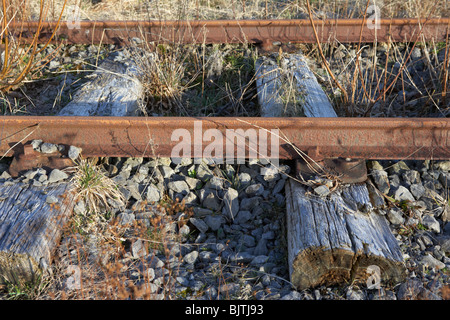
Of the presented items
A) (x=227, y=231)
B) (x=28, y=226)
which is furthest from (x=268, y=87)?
(x=28, y=226)

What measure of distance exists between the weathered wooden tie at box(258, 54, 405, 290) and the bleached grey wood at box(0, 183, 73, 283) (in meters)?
1.36

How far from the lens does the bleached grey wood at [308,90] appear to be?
368 cm

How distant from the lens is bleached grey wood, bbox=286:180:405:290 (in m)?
2.42

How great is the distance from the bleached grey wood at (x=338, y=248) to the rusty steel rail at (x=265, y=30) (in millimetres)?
2768

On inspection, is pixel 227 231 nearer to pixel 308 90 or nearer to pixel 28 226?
pixel 28 226

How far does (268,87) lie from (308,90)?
1.17 ft

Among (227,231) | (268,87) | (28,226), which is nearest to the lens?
(28,226)

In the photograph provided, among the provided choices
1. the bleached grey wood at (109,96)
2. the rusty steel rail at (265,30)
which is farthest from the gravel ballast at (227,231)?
the rusty steel rail at (265,30)

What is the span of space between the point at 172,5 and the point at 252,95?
2707 millimetres

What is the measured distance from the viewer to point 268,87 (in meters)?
4.07

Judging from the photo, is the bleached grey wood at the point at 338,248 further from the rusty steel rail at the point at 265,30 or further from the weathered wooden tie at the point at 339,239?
the rusty steel rail at the point at 265,30

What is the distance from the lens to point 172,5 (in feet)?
20.7

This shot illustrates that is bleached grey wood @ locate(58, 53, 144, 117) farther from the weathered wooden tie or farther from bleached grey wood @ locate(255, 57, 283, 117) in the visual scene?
the weathered wooden tie
